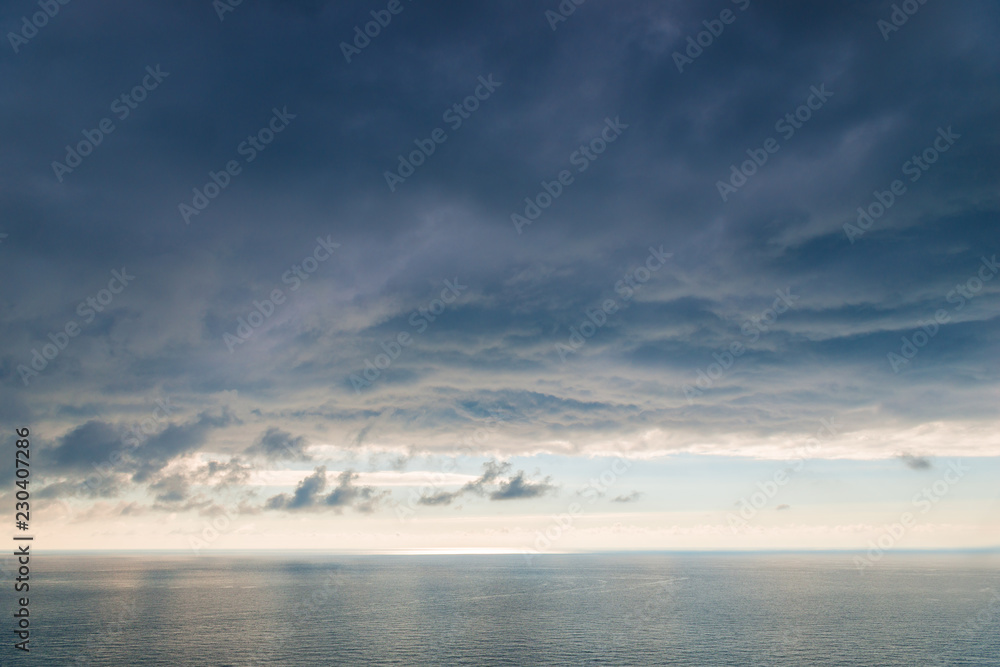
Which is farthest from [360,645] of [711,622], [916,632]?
[916,632]

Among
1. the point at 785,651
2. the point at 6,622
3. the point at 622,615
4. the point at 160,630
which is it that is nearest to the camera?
the point at 785,651

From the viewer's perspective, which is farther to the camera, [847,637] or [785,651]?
[847,637]

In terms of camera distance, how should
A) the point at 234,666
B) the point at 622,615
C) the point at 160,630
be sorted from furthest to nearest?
the point at 622,615
the point at 160,630
the point at 234,666

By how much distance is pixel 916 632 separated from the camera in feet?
458

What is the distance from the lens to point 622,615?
552ft

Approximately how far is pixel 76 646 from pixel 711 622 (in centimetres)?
14881

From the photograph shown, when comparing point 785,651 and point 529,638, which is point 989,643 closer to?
point 785,651

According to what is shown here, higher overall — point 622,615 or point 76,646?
point 76,646

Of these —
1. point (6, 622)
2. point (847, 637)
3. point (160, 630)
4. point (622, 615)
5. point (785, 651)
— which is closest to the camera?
point (785, 651)

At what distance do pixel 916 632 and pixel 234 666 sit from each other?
151 m

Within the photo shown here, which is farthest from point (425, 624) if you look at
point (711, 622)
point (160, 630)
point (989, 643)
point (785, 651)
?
point (989, 643)

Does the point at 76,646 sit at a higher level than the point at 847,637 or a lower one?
higher

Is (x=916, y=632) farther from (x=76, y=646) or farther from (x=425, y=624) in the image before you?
(x=76, y=646)

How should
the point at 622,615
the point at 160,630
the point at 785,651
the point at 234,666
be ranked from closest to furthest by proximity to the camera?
1. the point at 234,666
2. the point at 785,651
3. the point at 160,630
4. the point at 622,615
